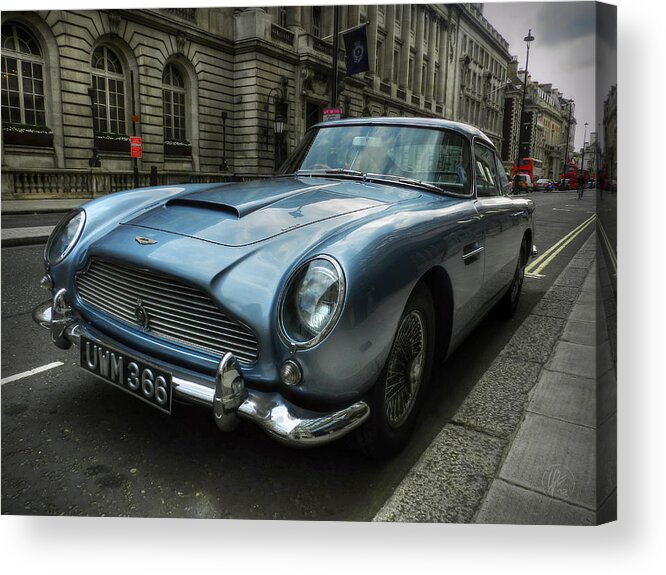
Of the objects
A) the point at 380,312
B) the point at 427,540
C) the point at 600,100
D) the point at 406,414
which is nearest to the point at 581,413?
the point at 406,414

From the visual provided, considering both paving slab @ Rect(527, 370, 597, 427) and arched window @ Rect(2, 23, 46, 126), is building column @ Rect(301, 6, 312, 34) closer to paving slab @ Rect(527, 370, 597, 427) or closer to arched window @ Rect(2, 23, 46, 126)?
arched window @ Rect(2, 23, 46, 126)

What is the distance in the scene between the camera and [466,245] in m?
2.22

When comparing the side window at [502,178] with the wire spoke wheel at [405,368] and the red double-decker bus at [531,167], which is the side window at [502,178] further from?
the wire spoke wheel at [405,368]

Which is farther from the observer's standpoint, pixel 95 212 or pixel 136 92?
pixel 136 92

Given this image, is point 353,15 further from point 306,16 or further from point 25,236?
point 25,236

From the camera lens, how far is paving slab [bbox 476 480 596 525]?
1.50m

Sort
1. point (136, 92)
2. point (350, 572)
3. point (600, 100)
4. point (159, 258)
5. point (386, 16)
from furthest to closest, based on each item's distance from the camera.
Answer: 1. point (136, 92)
2. point (386, 16)
3. point (600, 100)
4. point (159, 258)
5. point (350, 572)

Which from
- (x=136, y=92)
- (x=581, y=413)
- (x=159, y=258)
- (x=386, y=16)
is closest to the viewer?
(x=159, y=258)

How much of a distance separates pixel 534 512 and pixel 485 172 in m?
2.03

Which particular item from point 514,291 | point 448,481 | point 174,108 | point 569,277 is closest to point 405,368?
point 448,481

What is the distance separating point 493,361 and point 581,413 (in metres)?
0.94

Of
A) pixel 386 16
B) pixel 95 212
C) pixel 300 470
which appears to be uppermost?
pixel 386 16

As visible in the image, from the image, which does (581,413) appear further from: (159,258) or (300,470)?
(159,258)

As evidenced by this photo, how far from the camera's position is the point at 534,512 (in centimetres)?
150
